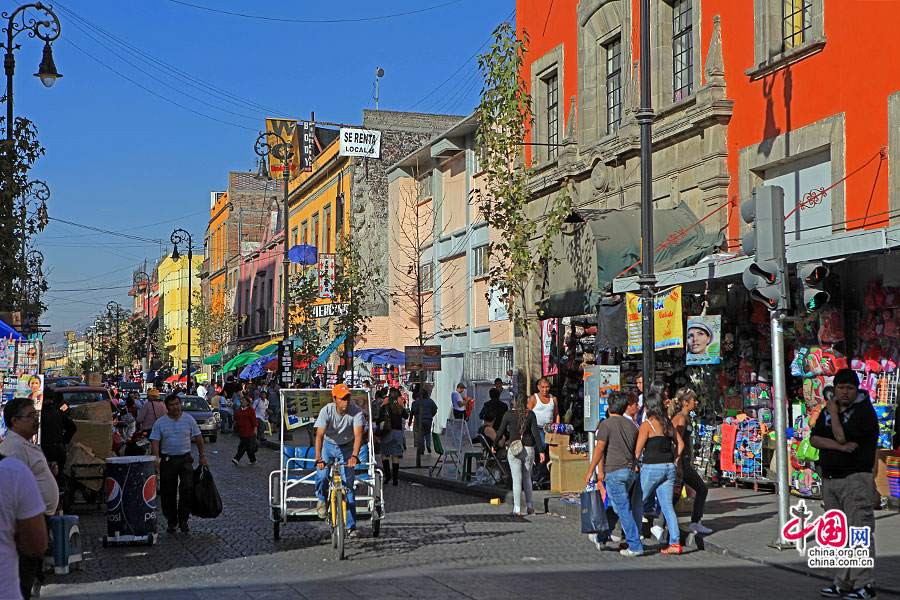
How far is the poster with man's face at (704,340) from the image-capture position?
1642 cm

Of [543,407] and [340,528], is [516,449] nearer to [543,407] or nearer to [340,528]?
[543,407]

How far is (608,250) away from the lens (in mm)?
19156

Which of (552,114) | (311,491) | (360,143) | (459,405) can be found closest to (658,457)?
(311,491)

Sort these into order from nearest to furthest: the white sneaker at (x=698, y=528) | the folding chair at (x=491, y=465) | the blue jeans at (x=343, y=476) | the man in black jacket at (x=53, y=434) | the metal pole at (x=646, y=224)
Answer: the blue jeans at (x=343, y=476), the white sneaker at (x=698, y=528), the metal pole at (x=646, y=224), the man in black jacket at (x=53, y=434), the folding chair at (x=491, y=465)

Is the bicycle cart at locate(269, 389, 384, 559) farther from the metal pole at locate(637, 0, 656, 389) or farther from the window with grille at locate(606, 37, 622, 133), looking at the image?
the window with grille at locate(606, 37, 622, 133)

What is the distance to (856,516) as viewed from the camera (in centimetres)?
843

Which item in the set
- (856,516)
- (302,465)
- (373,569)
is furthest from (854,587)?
(302,465)

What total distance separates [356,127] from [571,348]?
24.4 metres

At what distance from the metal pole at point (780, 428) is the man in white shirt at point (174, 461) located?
6.68 metres

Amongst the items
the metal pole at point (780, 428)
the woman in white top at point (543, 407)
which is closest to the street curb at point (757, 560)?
the metal pole at point (780, 428)

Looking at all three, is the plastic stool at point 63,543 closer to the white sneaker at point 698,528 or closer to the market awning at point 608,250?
the white sneaker at point 698,528

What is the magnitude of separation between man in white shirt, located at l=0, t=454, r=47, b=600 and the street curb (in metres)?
6.58

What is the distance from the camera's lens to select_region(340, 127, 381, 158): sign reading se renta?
142 feet

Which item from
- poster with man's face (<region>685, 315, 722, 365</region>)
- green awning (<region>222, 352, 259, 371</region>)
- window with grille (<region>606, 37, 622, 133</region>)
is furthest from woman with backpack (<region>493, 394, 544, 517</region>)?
green awning (<region>222, 352, 259, 371</region>)
